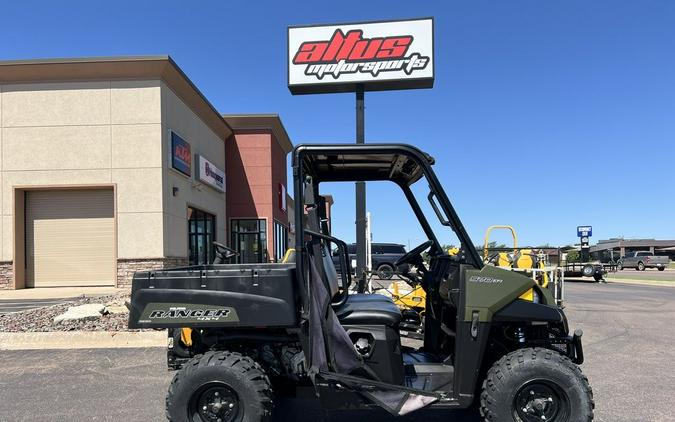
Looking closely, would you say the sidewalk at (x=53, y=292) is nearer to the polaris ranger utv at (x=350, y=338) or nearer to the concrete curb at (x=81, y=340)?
the concrete curb at (x=81, y=340)

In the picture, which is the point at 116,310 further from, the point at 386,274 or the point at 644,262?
the point at 644,262

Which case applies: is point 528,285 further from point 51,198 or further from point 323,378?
point 51,198

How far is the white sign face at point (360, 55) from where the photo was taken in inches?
517

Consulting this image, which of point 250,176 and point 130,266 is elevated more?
point 250,176

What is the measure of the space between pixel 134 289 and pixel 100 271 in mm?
13285

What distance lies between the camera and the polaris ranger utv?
3094 mm

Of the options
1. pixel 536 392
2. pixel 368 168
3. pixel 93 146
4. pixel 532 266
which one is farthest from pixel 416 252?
pixel 93 146

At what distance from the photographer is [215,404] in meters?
3.17

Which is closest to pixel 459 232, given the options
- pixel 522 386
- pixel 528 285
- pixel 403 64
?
pixel 528 285

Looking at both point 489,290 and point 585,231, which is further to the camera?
point 585,231

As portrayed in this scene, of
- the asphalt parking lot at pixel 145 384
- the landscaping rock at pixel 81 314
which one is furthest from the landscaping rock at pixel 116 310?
the asphalt parking lot at pixel 145 384

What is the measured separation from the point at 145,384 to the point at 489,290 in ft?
12.0

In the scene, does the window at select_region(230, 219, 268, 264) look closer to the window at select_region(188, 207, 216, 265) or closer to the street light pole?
the window at select_region(188, 207, 216, 265)

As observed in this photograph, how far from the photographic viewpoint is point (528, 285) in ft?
10.5
